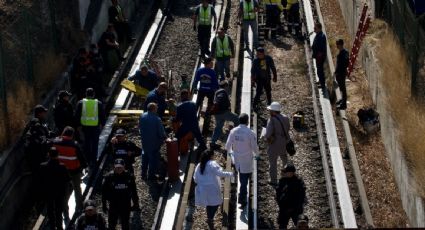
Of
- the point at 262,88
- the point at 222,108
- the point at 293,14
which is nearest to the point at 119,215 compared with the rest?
the point at 222,108

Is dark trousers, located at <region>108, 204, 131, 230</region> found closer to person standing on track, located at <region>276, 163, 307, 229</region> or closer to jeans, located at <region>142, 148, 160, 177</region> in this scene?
jeans, located at <region>142, 148, 160, 177</region>

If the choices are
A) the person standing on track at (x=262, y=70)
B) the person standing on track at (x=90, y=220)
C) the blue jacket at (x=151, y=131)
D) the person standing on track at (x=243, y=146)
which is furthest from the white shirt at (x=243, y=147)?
the person standing on track at (x=262, y=70)

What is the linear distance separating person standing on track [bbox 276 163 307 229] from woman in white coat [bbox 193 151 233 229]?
40.7 inches

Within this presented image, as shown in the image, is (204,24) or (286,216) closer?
(286,216)

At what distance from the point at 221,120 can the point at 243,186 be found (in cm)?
256

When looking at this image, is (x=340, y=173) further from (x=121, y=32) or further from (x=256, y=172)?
(x=121, y=32)

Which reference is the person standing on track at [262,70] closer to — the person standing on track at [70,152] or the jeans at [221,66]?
the jeans at [221,66]

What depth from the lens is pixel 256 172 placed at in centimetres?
2034

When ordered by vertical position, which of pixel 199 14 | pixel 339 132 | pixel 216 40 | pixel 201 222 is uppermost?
pixel 199 14

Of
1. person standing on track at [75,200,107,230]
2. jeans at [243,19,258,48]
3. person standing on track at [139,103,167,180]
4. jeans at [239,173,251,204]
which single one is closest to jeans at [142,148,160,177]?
person standing on track at [139,103,167,180]

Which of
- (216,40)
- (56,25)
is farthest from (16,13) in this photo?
(216,40)

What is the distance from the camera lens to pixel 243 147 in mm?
18000

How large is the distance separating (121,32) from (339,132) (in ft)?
26.8

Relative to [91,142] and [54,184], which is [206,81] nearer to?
[91,142]
